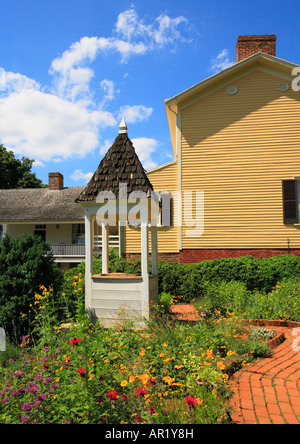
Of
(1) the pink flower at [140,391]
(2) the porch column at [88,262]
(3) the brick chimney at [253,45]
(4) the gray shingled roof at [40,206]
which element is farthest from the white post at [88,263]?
(4) the gray shingled roof at [40,206]

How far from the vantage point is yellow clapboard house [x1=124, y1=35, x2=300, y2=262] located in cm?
1316

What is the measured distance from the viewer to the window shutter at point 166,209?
13891 millimetres

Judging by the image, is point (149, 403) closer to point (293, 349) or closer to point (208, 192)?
point (293, 349)

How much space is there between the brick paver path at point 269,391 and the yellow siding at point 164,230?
9.11 metres

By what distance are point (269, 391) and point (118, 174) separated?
13.9 feet

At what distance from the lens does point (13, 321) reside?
594 cm

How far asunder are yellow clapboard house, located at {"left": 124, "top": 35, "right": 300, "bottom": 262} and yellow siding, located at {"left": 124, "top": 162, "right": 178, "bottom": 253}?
42mm

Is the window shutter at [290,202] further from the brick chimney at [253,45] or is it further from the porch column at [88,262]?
the porch column at [88,262]

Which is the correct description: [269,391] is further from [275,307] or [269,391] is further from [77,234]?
[77,234]

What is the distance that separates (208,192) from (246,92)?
14.7 feet

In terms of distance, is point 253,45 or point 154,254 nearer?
point 154,254

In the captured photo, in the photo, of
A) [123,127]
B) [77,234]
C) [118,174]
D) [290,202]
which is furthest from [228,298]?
[77,234]

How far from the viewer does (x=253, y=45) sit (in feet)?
47.1

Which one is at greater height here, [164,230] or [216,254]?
[164,230]
